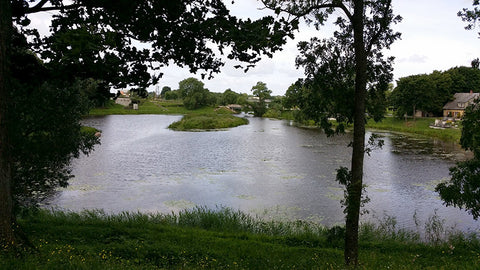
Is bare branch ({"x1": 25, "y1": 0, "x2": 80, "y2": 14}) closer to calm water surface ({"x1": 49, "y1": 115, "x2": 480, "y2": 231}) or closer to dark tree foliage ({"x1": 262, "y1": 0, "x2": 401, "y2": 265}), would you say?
dark tree foliage ({"x1": 262, "y1": 0, "x2": 401, "y2": 265})

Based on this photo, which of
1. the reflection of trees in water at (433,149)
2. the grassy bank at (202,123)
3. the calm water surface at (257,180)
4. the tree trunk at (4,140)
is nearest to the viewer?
the tree trunk at (4,140)

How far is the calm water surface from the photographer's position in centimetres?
2047

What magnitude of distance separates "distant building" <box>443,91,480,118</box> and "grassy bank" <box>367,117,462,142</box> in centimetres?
627

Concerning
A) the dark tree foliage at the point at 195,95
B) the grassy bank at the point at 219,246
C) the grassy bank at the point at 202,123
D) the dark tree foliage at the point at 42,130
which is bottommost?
the grassy bank at the point at 219,246

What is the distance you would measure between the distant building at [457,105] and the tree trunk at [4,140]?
88352mm

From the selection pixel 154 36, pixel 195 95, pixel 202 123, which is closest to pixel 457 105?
Result: pixel 202 123

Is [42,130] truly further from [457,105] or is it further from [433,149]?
[457,105]

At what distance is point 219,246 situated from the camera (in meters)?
12.0

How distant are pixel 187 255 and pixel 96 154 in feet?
99.7

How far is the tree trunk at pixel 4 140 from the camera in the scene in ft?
23.2

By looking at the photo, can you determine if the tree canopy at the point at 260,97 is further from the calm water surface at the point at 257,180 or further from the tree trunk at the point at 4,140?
the tree trunk at the point at 4,140

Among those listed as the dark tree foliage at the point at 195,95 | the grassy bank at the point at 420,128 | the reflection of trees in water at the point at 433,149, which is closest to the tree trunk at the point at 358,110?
the reflection of trees in water at the point at 433,149

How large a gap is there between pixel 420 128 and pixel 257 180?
57.6 m

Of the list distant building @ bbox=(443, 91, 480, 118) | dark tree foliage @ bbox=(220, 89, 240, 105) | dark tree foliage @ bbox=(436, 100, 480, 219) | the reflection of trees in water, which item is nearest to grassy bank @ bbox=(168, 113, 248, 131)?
the reflection of trees in water
